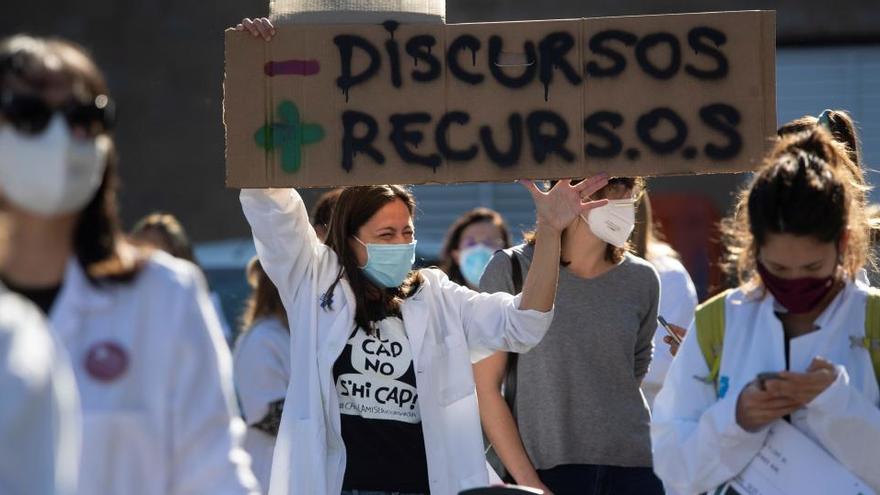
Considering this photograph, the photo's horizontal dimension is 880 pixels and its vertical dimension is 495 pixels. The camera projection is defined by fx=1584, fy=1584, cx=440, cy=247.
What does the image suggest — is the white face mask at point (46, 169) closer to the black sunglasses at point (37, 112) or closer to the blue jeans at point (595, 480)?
the black sunglasses at point (37, 112)

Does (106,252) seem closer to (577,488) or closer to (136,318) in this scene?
(136,318)

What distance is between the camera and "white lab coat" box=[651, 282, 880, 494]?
3648 millimetres

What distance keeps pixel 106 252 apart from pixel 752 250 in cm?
157

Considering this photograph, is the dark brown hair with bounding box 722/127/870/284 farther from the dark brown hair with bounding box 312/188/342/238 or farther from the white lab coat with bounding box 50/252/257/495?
the dark brown hair with bounding box 312/188/342/238

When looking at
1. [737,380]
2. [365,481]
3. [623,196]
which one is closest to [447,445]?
[365,481]

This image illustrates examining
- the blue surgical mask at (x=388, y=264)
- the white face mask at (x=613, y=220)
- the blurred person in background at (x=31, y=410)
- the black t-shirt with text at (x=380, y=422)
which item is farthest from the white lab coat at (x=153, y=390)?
the white face mask at (x=613, y=220)

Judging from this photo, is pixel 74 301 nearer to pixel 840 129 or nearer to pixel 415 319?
pixel 415 319

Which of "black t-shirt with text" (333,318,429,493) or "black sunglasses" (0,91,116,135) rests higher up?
"black sunglasses" (0,91,116,135)

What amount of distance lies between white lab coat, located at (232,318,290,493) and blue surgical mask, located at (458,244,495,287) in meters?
1.46

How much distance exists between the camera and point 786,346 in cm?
379

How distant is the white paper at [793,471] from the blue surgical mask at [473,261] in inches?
199

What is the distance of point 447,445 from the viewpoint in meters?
5.07

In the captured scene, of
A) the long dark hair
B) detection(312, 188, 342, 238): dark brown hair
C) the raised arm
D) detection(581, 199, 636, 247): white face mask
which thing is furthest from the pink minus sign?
detection(312, 188, 342, 238): dark brown hair

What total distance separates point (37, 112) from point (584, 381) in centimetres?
273
